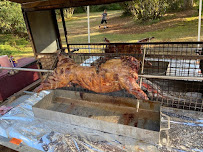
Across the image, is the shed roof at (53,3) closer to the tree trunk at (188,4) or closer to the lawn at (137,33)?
the lawn at (137,33)

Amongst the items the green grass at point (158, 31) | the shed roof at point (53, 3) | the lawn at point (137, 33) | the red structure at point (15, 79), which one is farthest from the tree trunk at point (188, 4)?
the red structure at point (15, 79)

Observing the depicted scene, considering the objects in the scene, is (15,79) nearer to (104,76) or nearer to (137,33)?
(104,76)

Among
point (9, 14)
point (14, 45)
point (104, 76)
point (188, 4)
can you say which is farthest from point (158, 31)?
point (104, 76)

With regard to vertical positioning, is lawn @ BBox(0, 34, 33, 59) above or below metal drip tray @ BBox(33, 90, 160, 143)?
above

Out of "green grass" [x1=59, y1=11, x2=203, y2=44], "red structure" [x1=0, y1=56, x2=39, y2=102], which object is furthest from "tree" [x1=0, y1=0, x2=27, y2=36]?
"red structure" [x1=0, y1=56, x2=39, y2=102]

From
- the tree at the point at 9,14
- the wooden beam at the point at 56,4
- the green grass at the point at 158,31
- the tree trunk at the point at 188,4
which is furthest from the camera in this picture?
the tree trunk at the point at 188,4

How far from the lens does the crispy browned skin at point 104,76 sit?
7.29 ft

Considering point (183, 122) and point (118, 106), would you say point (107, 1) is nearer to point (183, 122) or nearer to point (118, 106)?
point (118, 106)

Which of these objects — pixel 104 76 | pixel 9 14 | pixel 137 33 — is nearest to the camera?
pixel 104 76

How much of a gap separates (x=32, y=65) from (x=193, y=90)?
4368mm

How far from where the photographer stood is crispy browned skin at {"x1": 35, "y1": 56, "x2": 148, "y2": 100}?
2221mm

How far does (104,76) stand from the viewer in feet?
7.77

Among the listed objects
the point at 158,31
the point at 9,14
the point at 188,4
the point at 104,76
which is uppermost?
the point at 9,14

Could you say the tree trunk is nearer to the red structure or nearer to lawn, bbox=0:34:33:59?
lawn, bbox=0:34:33:59
